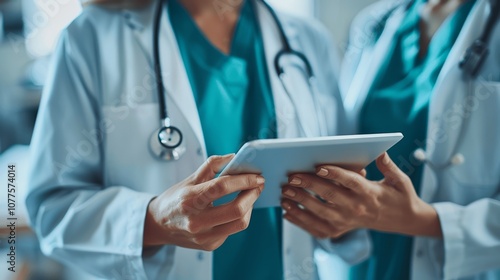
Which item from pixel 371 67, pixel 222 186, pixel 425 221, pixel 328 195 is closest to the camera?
pixel 222 186

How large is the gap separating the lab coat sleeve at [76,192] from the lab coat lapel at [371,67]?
457 millimetres

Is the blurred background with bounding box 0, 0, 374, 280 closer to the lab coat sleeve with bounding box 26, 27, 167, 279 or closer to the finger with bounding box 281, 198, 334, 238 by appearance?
the lab coat sleeve with bounding box 26, 27, 167, 279

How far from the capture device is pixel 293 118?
79cm

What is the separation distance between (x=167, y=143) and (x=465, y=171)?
48 centimetres

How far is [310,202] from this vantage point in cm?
68

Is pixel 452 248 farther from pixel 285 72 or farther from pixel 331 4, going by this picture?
pixel 331 4

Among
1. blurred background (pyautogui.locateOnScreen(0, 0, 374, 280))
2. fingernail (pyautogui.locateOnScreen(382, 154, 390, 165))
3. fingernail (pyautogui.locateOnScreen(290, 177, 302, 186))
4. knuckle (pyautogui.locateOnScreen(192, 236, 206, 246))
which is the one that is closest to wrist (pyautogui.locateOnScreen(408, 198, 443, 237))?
fingernail (pyautogui.locateOnScreen(382, 154, 390, 165))

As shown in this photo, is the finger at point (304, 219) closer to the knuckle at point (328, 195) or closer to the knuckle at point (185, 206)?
the knuckle at point (328, 195)

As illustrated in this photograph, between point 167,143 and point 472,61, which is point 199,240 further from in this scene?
point 472,61

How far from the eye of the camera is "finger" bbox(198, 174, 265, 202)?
1.74 ft

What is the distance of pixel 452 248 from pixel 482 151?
0.16 metres

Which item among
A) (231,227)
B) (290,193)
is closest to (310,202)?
(290,193)

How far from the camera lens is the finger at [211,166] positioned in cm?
56

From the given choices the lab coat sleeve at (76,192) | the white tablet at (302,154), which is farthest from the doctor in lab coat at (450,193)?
the lab coat sleeve at (76,192)
